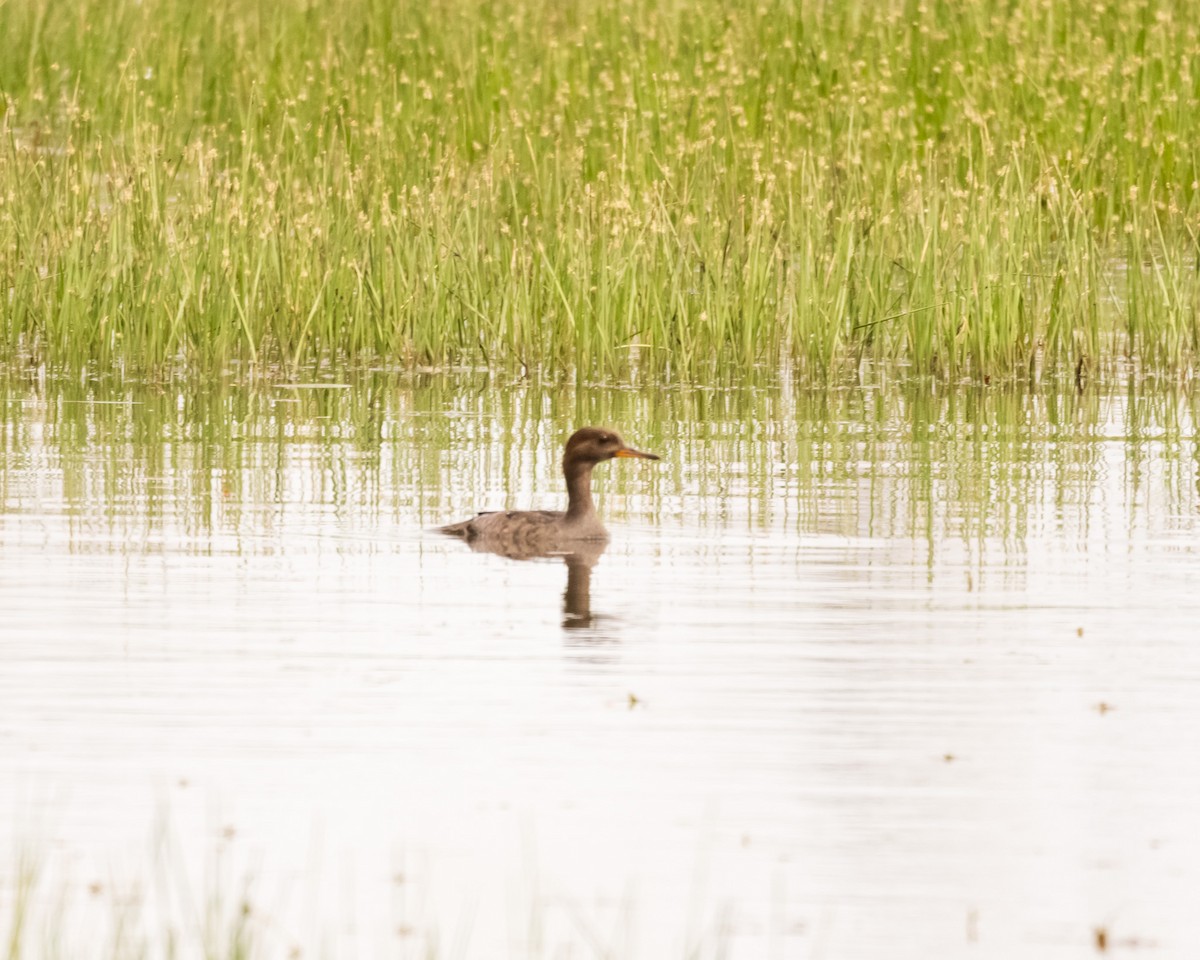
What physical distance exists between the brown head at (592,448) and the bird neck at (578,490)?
11 mm

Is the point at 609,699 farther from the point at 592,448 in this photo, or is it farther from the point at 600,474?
the point at 600,474

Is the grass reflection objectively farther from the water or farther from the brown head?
the brown head

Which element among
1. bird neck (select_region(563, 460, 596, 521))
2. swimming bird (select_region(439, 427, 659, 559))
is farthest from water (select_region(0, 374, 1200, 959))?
bird neck (select_region(563, 460, 596, 521))

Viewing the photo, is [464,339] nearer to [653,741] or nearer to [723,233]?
[723,233]

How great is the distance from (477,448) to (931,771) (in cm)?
645

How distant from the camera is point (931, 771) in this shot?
272 inches

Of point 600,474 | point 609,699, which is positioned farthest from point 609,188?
point 609,699

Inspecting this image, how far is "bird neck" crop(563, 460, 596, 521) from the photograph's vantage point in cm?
1103

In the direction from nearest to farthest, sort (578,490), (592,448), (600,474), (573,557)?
(573,557)
(578,490)
(592,448)
(600,474)

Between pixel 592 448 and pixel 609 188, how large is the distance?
6314 mm

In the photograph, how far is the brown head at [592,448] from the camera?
11.4 m

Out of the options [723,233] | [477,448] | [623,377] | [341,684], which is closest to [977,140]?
[723,233]

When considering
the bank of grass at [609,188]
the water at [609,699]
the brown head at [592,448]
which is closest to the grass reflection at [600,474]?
the water at [609,699]

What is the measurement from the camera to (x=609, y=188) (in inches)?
690
